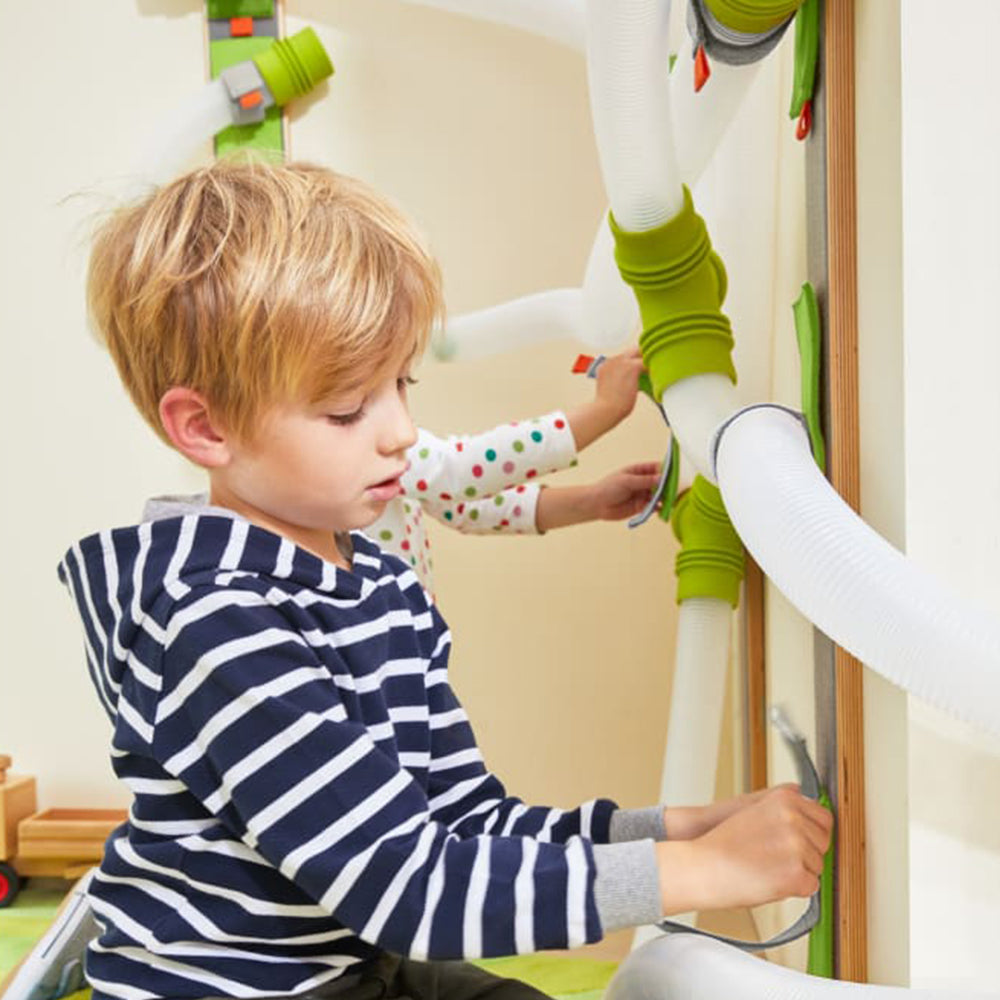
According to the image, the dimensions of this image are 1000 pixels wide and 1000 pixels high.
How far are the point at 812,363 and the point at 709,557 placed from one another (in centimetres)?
30

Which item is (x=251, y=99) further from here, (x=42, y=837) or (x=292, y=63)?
(x=42, y=837)

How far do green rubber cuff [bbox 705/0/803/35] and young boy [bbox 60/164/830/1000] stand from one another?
200 mm

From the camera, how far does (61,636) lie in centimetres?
167

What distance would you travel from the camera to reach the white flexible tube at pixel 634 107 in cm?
67

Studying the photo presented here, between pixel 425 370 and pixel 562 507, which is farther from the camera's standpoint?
pixel 425 370

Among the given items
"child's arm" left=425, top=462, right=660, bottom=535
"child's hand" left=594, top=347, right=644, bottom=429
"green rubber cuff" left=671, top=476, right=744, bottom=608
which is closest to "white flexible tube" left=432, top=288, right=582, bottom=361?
"child's hand" left=594, top=347, right=644, bottom=429

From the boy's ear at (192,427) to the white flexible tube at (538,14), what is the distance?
0.66m

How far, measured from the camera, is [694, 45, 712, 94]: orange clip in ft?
2.64

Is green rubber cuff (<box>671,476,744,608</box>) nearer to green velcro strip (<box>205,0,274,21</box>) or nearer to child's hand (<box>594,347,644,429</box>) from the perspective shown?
child's hand (<box>594,347,644,429</box>)

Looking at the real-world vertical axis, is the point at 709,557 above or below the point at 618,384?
below


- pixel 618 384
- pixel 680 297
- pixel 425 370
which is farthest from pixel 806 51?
pixel 425 370

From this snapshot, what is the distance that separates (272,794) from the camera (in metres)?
0.63

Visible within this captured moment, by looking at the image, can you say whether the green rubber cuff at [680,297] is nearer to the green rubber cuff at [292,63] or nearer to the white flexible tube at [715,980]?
the white flexible tube at [715,980]

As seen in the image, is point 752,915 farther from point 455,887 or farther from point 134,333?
point 134,333
